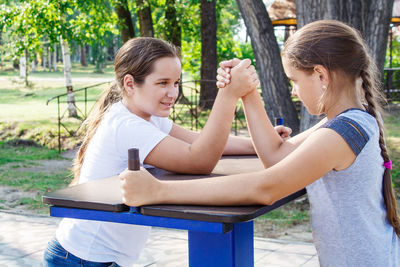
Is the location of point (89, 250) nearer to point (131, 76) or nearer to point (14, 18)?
point (131, 76)

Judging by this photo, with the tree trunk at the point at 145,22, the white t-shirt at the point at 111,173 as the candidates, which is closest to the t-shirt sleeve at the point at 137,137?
the white t-shirt at the point at 111,173

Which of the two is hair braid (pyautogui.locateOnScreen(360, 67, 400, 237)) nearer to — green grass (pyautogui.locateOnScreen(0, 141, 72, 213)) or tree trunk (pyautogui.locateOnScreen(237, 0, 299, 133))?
green grass (pyautogui.locateOnScreen(0, 141, 72, 213))

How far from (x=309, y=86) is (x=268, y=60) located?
14.0ft

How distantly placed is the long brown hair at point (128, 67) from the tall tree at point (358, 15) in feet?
10.3

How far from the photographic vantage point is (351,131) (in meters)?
1.71

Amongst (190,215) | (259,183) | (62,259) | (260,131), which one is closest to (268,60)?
(260,131)

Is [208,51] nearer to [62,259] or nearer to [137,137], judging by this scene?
[137,137]

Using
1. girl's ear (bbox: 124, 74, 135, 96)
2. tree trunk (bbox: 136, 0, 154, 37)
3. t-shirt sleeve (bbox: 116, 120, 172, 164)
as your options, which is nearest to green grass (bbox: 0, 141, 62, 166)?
tree trunk (bbox: 136, 0, 154, 37)

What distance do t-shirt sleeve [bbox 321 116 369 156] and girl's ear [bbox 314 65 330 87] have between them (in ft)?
0.52

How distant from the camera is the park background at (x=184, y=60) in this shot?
18.2ft

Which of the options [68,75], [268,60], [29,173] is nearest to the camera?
[268,60]

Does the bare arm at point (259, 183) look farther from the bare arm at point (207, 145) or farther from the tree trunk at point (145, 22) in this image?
the tree trunk at point (145, 22)

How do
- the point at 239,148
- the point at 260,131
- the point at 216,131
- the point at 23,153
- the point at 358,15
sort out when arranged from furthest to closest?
the point at 23,153, the point at 358,15, the point at 239,148, the point at 260,131, the point at 216,131

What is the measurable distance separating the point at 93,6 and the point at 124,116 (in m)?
9.41
